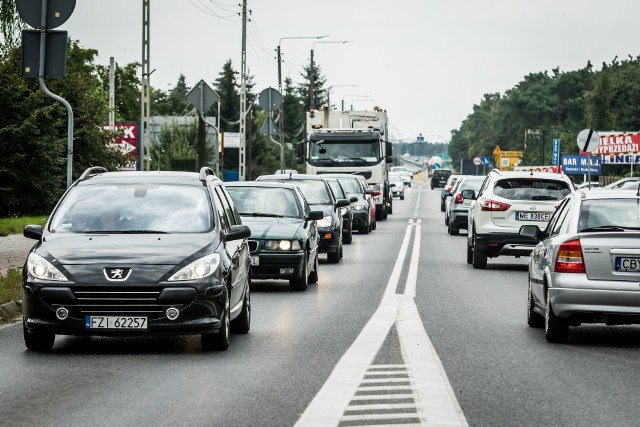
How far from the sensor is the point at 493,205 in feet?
83.3

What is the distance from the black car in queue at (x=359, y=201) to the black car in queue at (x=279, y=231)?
1763 centimetres

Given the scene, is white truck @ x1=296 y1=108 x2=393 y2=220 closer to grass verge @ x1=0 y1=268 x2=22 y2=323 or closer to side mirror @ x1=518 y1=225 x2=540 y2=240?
grass verge @ x1=0 y1=268 x2=22 y2=323

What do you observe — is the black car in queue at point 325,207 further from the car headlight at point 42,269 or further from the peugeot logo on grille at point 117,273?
the peugeot logo on grille at point 117,273

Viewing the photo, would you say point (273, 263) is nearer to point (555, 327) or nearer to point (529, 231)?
point (529, 231)

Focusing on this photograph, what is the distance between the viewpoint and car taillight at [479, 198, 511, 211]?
25.3m

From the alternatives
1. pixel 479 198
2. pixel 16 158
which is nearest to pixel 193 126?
pixel 16 158

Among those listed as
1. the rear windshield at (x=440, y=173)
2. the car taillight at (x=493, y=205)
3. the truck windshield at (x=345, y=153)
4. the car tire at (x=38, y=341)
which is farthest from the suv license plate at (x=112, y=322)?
the rear windshield at (x=440, y=173)

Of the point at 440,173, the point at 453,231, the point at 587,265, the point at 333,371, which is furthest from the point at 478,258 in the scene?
the point at 440,173

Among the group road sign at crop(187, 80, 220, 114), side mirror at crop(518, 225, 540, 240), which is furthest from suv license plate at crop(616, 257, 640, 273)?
road sign at crop(187, 80, 220, 114)

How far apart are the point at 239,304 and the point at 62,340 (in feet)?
5.32

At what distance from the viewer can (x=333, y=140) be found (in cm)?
4769

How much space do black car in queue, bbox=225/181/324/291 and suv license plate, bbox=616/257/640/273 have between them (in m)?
7.42

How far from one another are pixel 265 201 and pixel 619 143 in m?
60.5

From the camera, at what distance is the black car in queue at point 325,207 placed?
26312 mm
